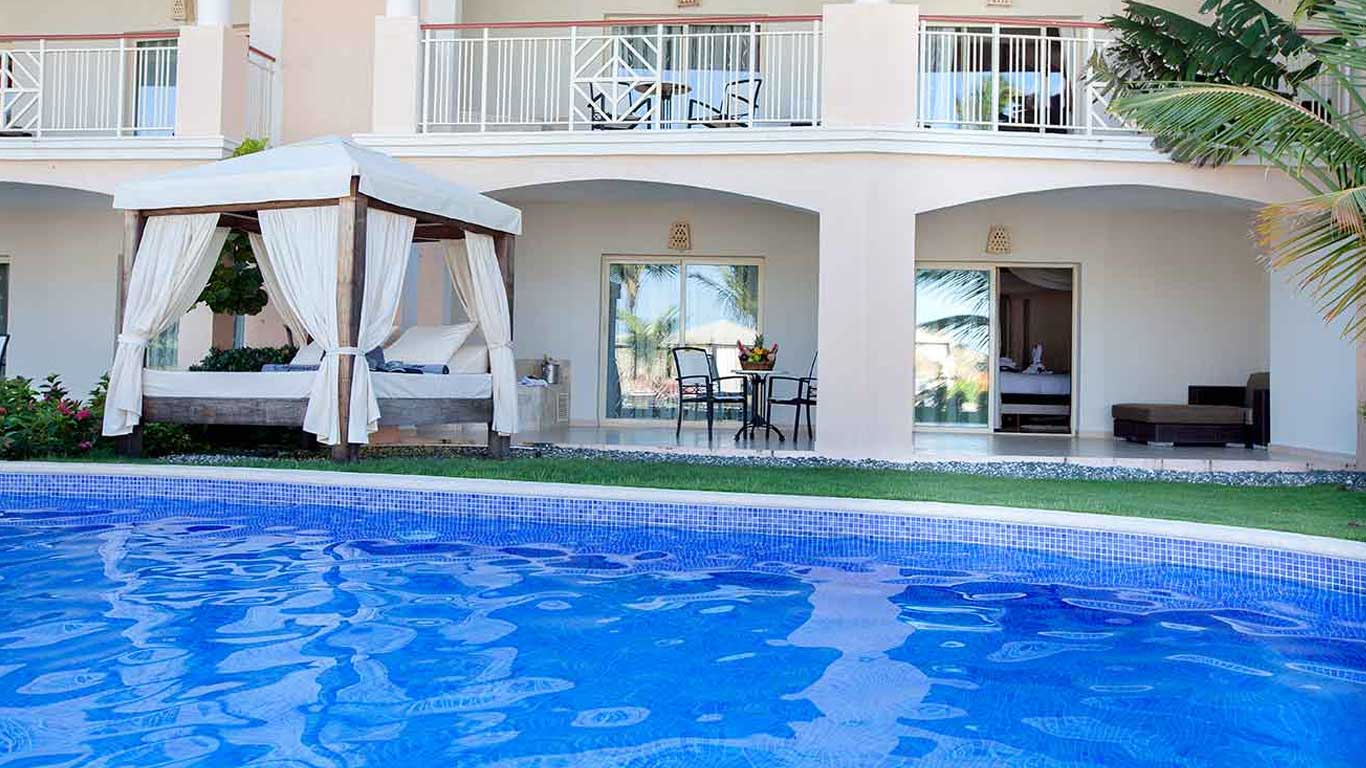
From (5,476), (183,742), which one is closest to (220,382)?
(5,476)

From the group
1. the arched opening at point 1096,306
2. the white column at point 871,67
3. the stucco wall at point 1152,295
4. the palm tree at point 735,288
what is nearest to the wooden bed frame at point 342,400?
the white column at point 871,67

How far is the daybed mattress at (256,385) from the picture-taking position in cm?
758

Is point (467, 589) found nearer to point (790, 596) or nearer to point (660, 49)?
point (790, 596)

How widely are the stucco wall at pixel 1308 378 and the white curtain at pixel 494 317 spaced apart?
5.99 m

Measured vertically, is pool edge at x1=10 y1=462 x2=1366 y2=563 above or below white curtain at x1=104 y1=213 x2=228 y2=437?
below

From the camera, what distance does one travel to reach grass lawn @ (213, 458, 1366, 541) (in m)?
5.97

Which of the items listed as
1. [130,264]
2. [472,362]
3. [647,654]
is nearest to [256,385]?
[130,264]

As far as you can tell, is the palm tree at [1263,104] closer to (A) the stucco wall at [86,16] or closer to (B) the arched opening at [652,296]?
(B) the arched opening at [652,296]

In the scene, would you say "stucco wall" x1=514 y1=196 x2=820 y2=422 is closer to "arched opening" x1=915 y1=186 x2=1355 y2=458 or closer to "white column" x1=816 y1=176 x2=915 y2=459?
"arched opening" x1=915 y1=186 x2=1355 y2=458

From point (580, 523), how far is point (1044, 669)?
110 inches

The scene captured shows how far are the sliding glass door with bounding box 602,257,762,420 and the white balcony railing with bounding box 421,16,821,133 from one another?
164cm

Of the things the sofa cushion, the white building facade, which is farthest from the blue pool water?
the sofa cushion

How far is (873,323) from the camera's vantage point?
9102 mm

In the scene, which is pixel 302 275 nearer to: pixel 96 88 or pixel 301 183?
pixel 301 183
